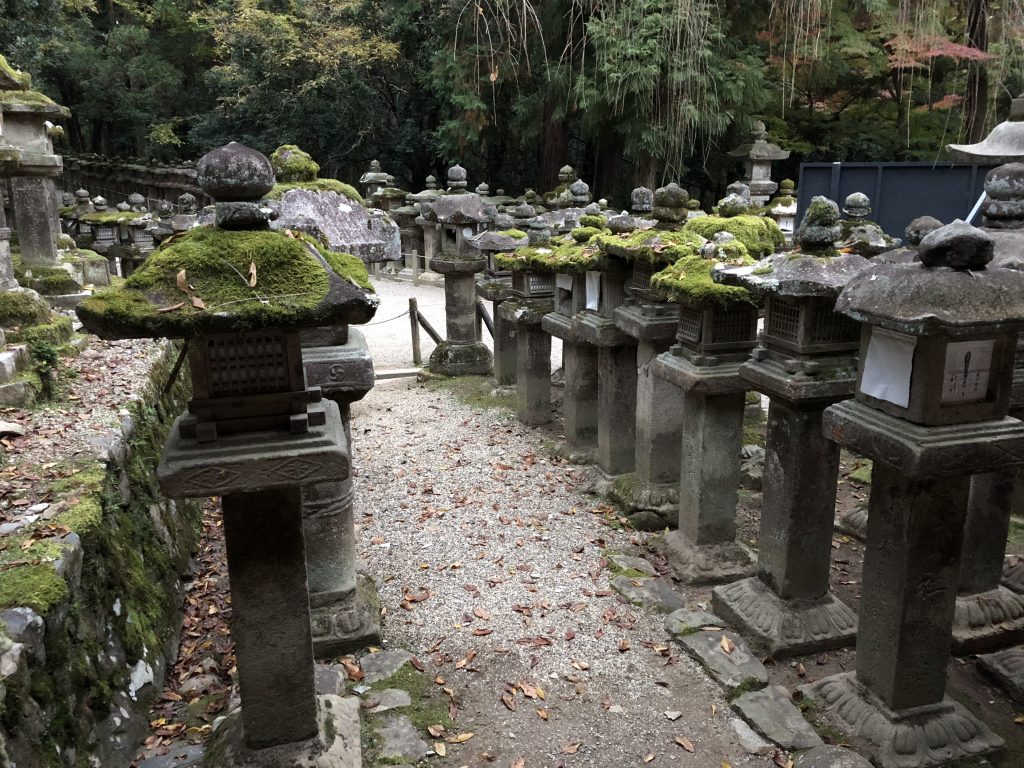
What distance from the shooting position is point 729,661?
4.96m

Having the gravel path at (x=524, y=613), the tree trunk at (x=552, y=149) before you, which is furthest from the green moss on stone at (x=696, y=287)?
the tree trunk at (x=552, y=149)

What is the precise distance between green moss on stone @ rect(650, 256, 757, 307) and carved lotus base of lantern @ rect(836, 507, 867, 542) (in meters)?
2.51

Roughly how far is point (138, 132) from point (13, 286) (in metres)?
29.8

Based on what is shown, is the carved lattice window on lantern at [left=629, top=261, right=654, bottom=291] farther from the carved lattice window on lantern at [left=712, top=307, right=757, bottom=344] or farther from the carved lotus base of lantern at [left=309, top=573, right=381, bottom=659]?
the carved lotus base of lantern at [left=309, top=573, right=381, bottom=659]

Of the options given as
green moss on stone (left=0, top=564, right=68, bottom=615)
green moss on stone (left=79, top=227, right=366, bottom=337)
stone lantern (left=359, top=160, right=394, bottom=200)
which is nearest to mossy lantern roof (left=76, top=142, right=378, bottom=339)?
green moss on stone (left=79, top=227, right=366, bottom=337)

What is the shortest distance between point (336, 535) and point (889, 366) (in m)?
3.62

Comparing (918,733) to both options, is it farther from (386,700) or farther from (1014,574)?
(386,700)

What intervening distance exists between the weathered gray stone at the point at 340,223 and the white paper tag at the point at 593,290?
208cm

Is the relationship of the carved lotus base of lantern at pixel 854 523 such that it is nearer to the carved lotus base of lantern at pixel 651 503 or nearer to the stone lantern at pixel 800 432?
the carved lotus base of lantern at pixel 651 503

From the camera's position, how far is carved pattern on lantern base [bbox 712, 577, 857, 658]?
16.7 ft

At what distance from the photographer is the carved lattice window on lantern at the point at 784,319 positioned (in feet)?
16.0

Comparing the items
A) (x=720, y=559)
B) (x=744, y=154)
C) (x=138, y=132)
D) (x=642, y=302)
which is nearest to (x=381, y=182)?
(x=744, y=154)

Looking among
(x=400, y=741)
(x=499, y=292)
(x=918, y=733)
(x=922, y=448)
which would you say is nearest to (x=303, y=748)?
(x=400, y=741)

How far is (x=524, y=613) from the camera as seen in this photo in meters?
5.69
